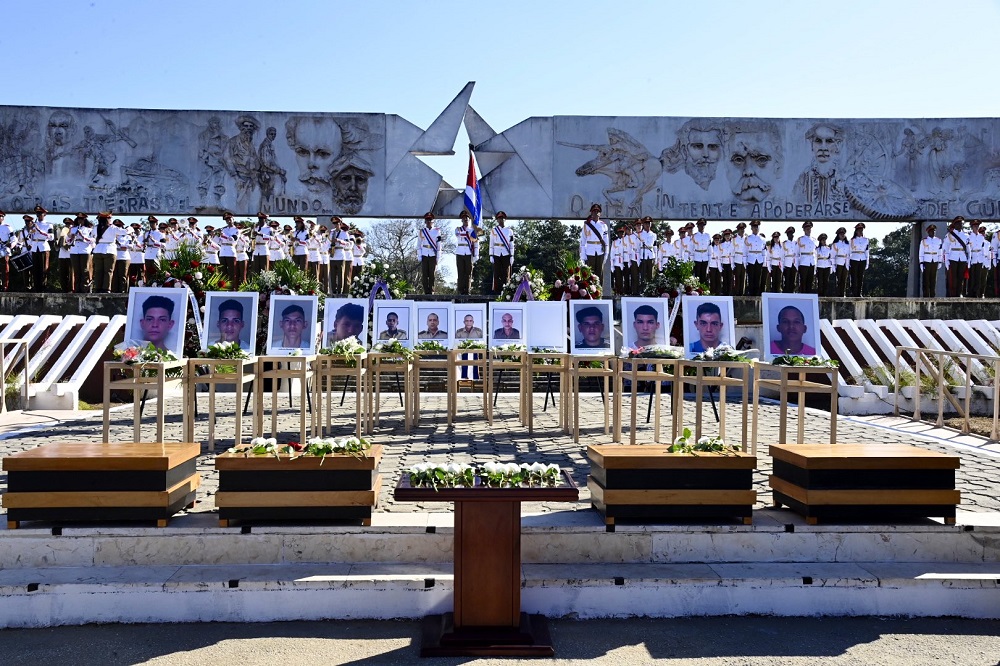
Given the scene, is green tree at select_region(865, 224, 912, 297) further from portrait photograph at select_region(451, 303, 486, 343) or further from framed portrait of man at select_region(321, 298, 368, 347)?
framed portrait of man at select_region(321, 298, 368, 347)

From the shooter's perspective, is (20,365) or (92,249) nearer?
(20,365)

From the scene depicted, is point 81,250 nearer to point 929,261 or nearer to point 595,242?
point 595,242

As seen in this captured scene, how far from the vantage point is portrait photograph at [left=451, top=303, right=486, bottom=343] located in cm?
1034

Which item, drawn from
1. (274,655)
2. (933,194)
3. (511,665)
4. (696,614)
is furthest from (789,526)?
(933,194)

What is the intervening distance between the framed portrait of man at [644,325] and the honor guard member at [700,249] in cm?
1201

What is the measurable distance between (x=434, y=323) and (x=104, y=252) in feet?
37.9

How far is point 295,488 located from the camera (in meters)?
4.79

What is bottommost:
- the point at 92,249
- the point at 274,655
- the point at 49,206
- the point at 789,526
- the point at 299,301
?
the point at 274,655

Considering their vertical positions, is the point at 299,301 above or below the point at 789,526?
above

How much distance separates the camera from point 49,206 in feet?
73.3

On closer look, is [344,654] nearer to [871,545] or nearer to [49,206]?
[871,545]

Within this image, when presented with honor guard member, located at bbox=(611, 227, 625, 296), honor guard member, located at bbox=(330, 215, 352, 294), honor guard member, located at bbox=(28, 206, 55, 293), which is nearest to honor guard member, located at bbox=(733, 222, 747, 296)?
honor guard member, located at bbox=(611, 227, 625, 296)

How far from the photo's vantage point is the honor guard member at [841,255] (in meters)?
20.7

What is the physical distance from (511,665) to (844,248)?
19.6 metres
